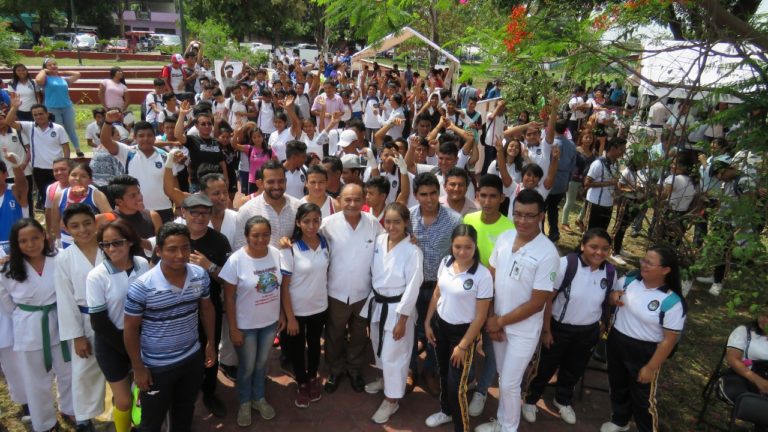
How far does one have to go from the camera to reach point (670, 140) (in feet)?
12.4

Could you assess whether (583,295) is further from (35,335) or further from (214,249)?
(35,335)

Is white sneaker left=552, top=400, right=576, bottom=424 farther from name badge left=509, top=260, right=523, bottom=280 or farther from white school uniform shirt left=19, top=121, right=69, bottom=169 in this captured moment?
white school uniform shirt left=19, top=121, right=69, bottom=169

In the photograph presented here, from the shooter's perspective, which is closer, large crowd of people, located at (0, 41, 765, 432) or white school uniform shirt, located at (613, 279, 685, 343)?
large crowd of people, located at (0, 41, 765, 432)

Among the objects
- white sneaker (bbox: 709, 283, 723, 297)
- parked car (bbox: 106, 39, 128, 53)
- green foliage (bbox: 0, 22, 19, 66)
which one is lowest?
white sneaker (bbox: 709, 283, 723, 297)

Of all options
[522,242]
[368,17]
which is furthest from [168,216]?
[522,242]

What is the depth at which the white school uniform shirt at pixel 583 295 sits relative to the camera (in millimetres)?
3609

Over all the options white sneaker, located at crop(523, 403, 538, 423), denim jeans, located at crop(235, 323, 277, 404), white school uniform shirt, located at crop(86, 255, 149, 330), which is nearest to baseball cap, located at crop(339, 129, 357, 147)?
denim jeans, located at crop(235, 323, 277, 404)

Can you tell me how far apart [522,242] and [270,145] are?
15.4ft

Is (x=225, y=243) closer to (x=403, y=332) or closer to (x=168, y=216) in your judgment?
(x=403, y=332)

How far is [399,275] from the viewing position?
12.1 ft

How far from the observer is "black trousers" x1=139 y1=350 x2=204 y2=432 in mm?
3029

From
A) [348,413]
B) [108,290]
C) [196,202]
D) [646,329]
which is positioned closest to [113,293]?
[108,290]

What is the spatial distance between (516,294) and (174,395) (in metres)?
2.35

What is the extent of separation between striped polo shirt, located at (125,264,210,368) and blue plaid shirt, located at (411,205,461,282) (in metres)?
1.63
